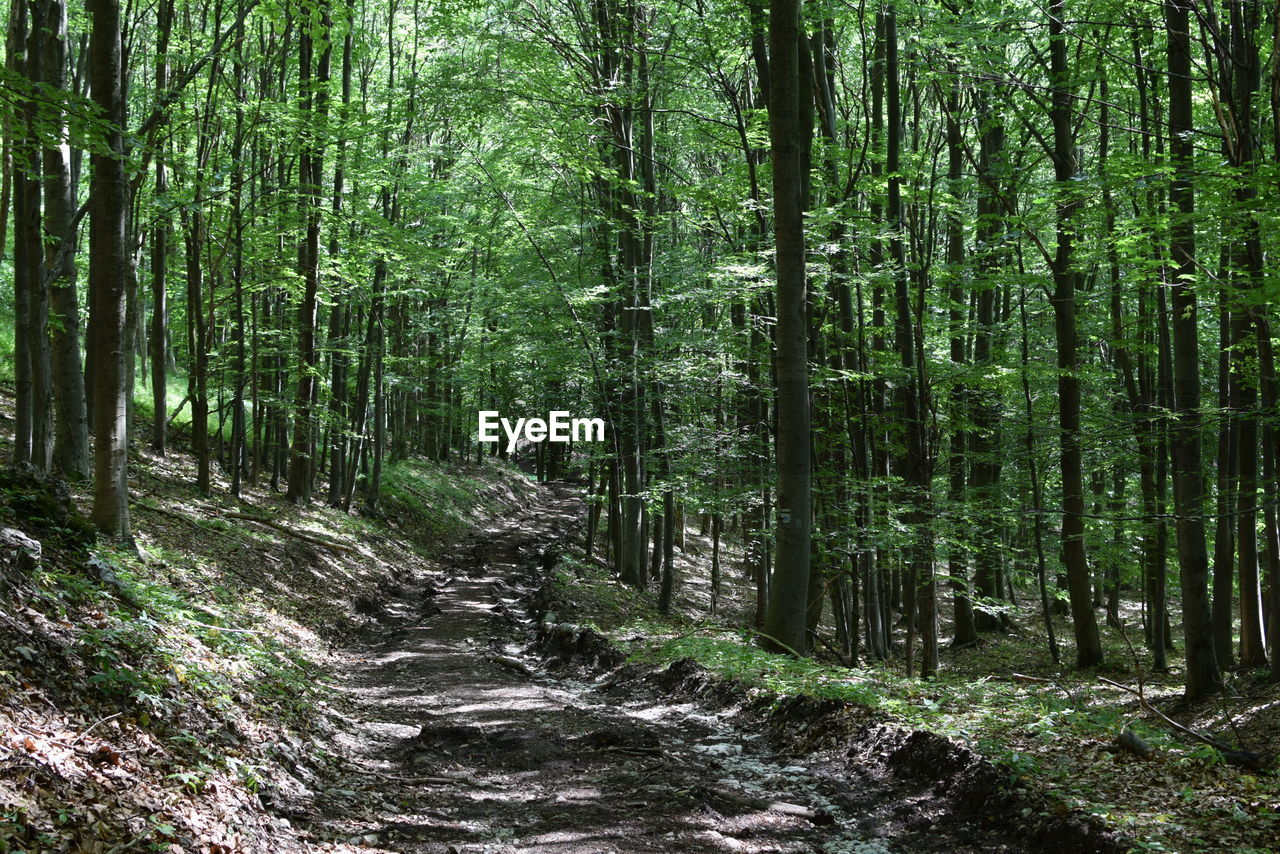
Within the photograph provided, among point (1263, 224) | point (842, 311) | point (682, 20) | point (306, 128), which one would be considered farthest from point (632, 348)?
point (1263, 224)

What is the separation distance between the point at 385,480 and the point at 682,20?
1622cm

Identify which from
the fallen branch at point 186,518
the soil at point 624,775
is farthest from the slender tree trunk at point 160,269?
the soil at point 624,775

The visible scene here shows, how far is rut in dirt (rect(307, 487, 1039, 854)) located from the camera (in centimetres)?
470

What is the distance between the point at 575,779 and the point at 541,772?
312 mm

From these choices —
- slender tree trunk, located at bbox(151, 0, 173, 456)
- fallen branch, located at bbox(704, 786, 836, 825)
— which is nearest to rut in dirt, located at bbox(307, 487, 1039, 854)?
fallen branch, located at bbox(704, 786, 836, 825)

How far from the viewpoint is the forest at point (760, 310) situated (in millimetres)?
7719

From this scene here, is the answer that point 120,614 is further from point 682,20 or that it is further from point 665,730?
point 682,20

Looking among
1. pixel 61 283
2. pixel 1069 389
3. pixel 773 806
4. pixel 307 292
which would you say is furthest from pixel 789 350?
pixel 307 292

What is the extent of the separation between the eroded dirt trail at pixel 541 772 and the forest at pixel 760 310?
0.45 meters

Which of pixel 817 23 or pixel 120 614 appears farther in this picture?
pixel 817 23

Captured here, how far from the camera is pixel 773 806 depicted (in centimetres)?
527

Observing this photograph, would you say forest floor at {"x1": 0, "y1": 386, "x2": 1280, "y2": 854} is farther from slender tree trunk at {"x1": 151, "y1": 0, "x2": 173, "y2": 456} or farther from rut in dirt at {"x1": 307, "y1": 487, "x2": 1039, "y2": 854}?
slender tree trunk at {"x1": 151, "y1": 0, "x2": 173, "y2": 456}

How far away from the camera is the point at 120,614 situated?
5570mm

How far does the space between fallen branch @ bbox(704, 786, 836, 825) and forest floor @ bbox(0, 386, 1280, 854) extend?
20mm
